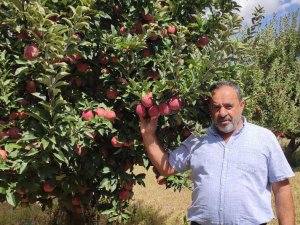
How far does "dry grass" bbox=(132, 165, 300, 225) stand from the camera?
682cm

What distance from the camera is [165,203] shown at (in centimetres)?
805

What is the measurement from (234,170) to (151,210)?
5178 millimetres

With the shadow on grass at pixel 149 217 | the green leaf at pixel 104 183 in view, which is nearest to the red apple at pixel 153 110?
the green leaf at pixel 104 183

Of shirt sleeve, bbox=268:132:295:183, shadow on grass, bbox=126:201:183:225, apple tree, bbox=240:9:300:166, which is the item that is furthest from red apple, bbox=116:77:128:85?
apple tree, bbox=240:9:300:166

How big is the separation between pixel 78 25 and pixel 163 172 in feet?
4.13

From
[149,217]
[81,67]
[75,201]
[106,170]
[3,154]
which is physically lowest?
[149,217]

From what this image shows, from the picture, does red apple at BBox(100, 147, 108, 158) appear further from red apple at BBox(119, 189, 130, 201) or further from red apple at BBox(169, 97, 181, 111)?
red apple at BBox(169, 97, 181, 111)

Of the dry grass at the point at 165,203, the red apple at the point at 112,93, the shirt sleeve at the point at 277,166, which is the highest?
the red apple at the point at 112,93

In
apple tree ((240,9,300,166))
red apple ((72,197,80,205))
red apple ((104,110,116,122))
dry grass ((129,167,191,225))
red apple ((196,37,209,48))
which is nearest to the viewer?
red apple ((104,110,116,122))

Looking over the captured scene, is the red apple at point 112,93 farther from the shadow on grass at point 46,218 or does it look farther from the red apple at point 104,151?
the shadow on grass at point 46,218

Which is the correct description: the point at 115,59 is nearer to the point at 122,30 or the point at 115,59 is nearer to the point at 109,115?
the point at 122,30

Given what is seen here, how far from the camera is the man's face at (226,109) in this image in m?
2.54

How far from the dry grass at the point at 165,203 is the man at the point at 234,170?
4273 mm

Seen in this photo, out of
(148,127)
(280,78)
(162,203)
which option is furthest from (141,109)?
(280,78)
